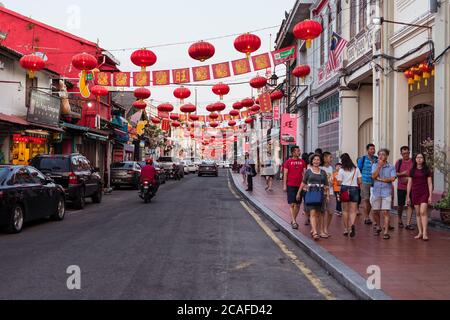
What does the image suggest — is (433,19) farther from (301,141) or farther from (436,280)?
(301,141)

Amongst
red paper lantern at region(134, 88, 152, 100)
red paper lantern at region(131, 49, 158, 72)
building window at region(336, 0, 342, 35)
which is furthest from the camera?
building window at region(336, 0, 342, 35)

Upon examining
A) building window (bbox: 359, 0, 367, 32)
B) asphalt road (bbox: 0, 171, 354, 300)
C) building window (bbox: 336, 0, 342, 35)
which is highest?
building window (bbox: 336, 0, 342, 35)

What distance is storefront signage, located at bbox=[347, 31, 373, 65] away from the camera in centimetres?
1738

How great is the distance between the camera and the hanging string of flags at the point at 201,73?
1862 centimetres

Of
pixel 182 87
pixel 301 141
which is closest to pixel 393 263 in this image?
pixel 182 87

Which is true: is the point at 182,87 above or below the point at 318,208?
above

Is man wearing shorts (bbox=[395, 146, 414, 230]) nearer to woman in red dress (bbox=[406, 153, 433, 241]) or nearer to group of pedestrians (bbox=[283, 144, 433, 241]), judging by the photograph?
group of pedestrians (bbox=[283, 144, 433, 241])

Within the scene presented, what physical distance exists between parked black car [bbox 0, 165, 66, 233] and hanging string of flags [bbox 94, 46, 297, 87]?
6.10 meters

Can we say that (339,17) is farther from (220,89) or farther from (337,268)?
(337,268)

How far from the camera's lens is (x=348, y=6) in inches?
804

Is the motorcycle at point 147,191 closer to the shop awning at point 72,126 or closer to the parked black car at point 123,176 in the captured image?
the shop awning at point 72,126

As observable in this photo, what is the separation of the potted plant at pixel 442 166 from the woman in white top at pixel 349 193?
2.19 m

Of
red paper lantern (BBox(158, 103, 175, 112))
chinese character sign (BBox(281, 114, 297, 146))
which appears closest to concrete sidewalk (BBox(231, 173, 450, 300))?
red paper lantern (BBox(158, 103, 175, 112))
